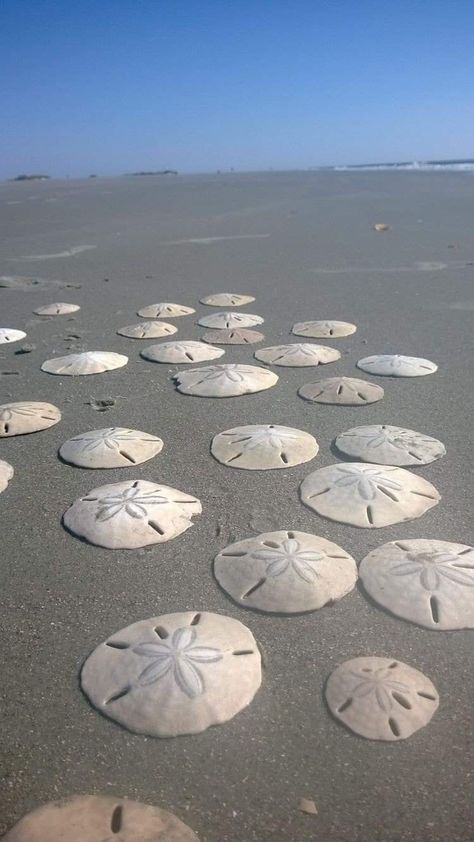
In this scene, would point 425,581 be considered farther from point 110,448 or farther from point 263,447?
point 110,448

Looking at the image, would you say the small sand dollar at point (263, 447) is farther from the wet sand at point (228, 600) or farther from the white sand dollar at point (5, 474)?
the white sand dollar at point (5, 474)

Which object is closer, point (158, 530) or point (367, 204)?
point (158, 530)

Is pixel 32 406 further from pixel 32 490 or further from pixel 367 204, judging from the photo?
pixel 367 204

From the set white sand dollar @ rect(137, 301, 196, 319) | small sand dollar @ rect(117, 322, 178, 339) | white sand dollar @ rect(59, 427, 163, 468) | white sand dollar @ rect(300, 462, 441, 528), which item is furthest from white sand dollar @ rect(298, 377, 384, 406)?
white sand dollar @ rect(137, 301, 196, 319)

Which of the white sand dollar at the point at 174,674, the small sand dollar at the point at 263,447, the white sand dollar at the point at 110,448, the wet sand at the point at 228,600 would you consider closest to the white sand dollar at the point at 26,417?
the wet sand at the point at 228,600

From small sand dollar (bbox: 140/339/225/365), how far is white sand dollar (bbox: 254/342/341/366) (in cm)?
29

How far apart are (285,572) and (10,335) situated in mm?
3294

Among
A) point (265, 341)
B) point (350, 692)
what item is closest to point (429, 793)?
point (350, 692)

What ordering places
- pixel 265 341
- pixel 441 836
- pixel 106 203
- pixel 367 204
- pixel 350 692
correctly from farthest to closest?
pixel 106 203, pixel 367 204, pixel 265 341, pixel 350 692, pixel 441 836

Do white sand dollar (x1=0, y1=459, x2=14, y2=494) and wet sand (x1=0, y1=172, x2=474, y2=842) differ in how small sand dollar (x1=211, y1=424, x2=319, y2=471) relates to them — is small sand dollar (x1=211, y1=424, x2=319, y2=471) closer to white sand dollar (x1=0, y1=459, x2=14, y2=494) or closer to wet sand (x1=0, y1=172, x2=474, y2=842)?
wet sand (x1=0, y1=172, x2=474, y2=842)

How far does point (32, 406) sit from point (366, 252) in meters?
5.48

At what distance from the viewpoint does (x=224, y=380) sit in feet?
11.8

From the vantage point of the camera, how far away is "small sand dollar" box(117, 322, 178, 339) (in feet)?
15.1

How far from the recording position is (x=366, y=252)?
7793 millimetres
